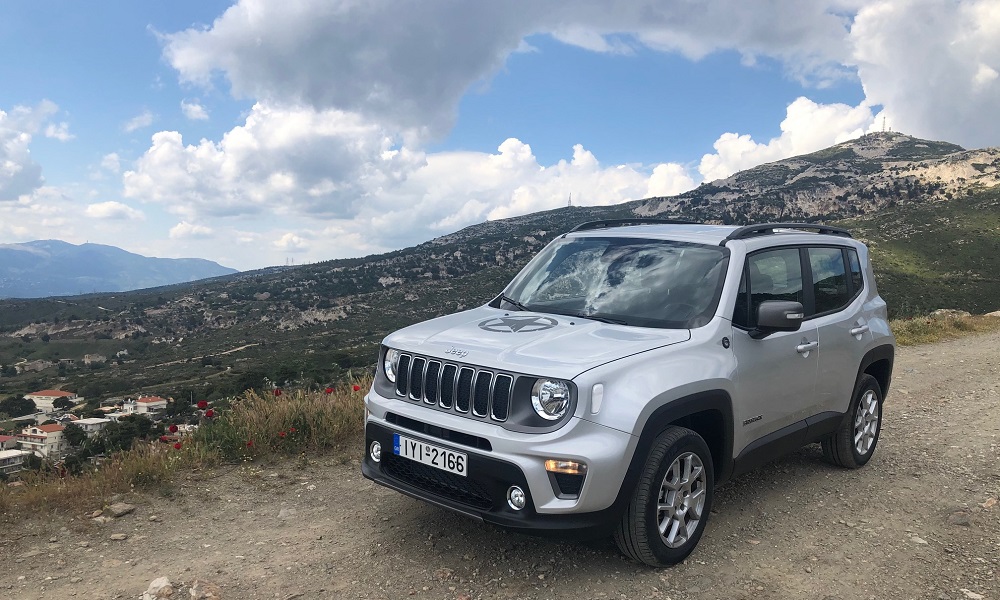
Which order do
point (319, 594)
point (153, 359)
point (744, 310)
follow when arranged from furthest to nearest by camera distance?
point (153, 359)
point (744, 310)
point (319, 594)

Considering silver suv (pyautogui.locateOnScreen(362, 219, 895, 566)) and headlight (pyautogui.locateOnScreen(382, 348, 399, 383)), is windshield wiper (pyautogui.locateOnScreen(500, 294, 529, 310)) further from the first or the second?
headlight (pyautogui.locateOnScreen(382, 348, 399, 383))

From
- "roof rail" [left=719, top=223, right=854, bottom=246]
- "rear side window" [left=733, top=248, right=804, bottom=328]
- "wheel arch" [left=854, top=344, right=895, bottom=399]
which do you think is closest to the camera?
"rear side window" [left=733, top=248, right=804, bottom=328]

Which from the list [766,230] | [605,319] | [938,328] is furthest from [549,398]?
[938,328]

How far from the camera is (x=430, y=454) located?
3.46 m

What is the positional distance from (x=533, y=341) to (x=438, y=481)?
0.94m

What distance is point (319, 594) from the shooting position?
331 cm

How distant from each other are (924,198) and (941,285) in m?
48.3

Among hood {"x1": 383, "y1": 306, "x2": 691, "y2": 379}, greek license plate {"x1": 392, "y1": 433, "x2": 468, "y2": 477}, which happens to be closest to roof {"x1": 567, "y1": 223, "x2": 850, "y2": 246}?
hood {"x1": 383, "y1": 306, "x2": 691, "y2": 379}

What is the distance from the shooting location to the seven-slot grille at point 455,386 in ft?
10.8

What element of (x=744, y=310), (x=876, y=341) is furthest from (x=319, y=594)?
(x=876, y=341)

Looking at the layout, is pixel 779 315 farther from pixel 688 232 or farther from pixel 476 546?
pixel 476 546

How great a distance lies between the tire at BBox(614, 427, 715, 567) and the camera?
3318 mm

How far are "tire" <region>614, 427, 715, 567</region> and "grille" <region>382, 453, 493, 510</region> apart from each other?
78 cm

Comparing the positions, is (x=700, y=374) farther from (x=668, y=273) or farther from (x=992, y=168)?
(x=992, y=168)
